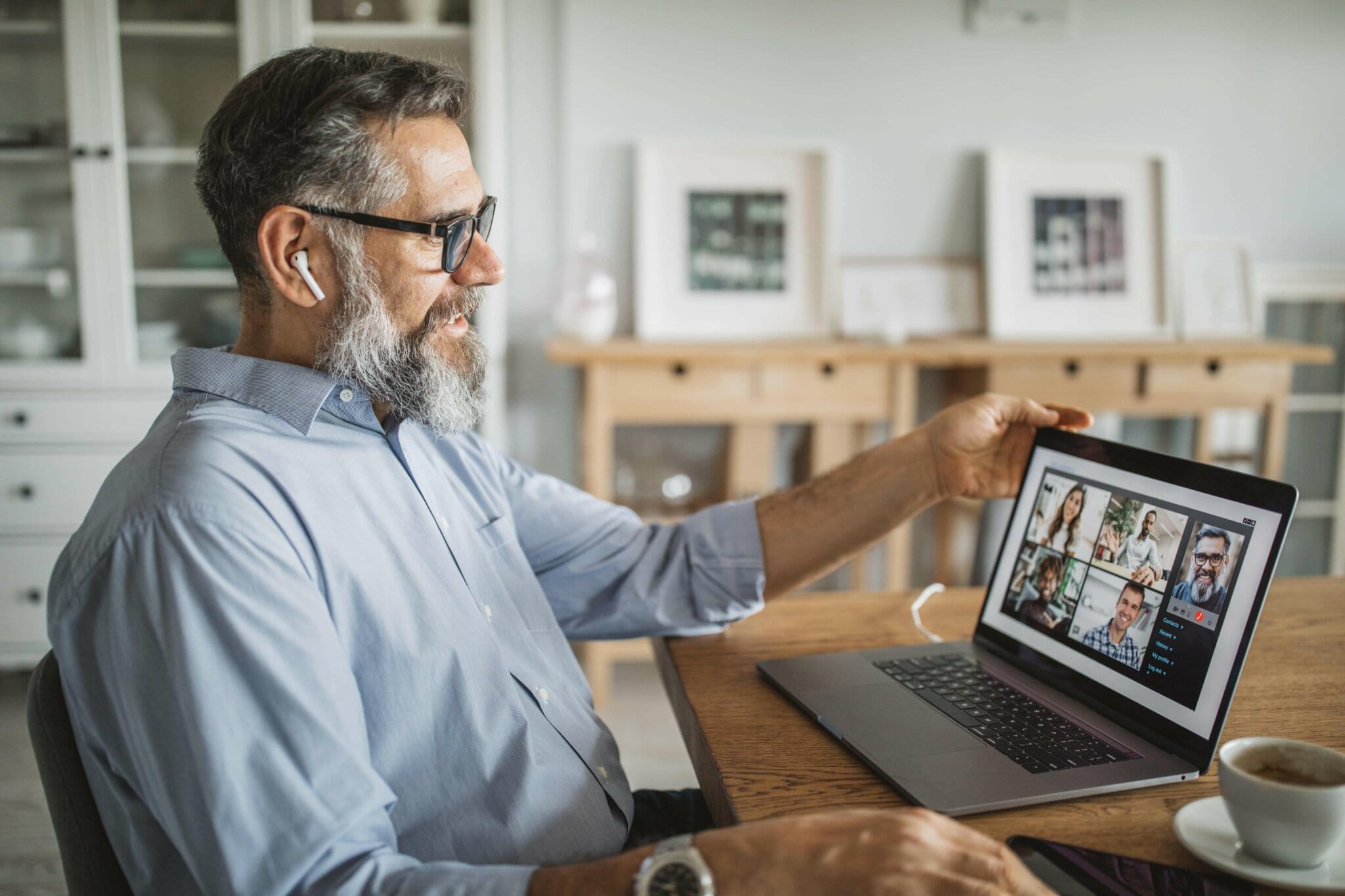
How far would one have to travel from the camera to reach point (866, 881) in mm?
693

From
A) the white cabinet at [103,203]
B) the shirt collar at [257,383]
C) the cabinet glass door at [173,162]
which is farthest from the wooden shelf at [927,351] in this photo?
the shirt collar at [257,383]

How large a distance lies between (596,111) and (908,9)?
95cm

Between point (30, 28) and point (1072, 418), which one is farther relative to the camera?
point (30, 28)

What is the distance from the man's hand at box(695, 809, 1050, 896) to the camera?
683mm

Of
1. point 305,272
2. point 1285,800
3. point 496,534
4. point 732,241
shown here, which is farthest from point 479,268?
point 732,241

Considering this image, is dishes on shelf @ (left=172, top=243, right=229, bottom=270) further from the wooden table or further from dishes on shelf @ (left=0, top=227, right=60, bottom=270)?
the wooden table

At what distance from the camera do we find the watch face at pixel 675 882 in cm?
71

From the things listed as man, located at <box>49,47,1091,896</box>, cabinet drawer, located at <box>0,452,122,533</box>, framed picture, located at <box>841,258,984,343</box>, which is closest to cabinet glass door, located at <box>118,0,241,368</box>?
cabinet drawer, located at <box>0,452,122,533</box>

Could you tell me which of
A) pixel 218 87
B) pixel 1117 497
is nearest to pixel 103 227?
pixel 218 87

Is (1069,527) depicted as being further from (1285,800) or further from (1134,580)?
(1285,800)

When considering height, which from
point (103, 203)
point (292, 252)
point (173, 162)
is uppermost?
point (173, 162)

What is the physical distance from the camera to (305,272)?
1.05 meters

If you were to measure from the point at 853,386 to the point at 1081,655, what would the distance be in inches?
68.1

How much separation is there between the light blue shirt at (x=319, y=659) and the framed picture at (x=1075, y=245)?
2.08 meters
